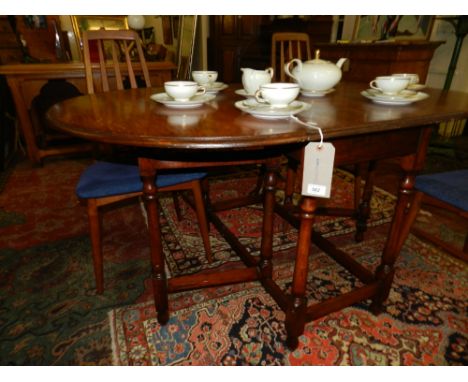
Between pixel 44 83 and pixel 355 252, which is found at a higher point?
pixel 44 83

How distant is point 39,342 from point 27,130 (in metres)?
2.26

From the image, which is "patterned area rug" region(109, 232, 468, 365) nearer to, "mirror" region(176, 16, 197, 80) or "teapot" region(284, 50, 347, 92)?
"teapot" region(284, 50, 347, 92)

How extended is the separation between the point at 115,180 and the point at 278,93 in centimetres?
76

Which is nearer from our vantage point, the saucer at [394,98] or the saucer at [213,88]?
the saucer at [394,98]

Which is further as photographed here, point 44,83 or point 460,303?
point 44,83

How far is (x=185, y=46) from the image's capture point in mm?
4059

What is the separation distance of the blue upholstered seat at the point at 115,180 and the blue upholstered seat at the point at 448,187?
3.12 ft

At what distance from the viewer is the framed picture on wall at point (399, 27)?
10.6 feet

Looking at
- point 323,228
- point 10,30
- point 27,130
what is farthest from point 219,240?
point 10,30

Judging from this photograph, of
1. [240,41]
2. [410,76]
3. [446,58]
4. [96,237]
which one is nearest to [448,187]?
[410,76]

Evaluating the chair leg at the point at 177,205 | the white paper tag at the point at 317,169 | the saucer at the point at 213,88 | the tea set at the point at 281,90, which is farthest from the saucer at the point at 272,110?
the chair leg at the point at 177,205

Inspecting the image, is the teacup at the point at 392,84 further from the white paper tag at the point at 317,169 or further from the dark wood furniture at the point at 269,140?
the white paper tag at the point at 317,169

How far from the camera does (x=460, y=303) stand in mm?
1414

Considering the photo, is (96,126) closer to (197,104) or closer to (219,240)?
(197,104)
